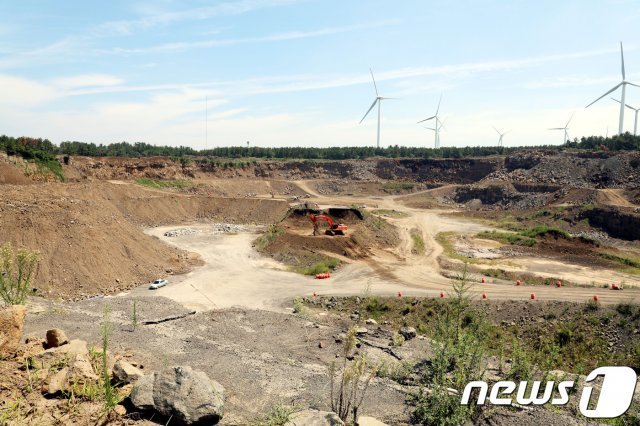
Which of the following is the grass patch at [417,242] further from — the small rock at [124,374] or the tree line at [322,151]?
the tree line at [322,151]

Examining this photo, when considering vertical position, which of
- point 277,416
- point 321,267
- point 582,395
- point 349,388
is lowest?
point 321,267

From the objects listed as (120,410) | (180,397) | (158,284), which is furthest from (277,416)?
(158,284)

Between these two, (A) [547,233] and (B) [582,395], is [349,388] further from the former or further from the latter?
(A) [547,233]

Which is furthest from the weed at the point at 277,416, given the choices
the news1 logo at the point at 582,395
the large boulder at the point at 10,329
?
the large boulder at the point at 10,329

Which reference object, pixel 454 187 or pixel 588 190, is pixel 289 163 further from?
pixel 588 190

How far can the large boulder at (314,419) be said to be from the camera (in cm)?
1080

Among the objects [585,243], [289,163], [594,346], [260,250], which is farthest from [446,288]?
[289,163]

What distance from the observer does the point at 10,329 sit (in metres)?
12.7

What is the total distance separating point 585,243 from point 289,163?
248 feet

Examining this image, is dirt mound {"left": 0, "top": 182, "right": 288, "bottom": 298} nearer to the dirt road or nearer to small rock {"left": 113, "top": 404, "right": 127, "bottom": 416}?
the dirt road

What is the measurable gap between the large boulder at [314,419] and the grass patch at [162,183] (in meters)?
77.0

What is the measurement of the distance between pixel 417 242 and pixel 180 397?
46632 millimetres

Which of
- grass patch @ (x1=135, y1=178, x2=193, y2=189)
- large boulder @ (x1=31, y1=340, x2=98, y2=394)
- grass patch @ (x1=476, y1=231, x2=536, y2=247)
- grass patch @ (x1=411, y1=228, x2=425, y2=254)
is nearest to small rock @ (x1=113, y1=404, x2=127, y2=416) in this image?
large boulder @ (x1=31, y1=340, x2=98, y2=394)

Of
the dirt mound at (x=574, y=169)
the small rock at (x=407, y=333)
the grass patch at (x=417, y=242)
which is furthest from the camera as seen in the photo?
the dirt mound at (x=574, y=169)
